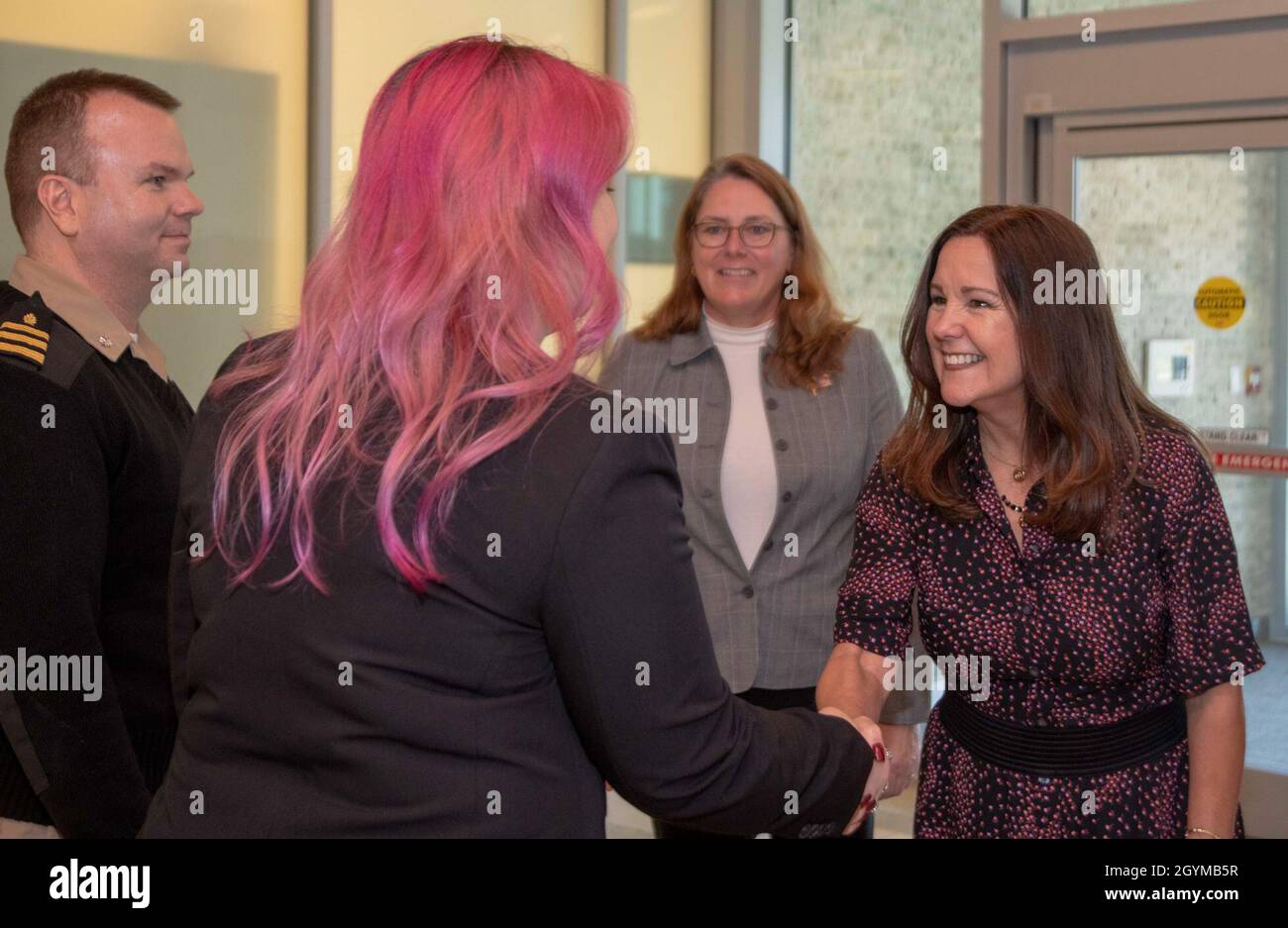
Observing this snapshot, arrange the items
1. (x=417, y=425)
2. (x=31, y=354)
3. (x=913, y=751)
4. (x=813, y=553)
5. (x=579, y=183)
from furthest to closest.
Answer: (x=813, y=553) < (x=913, y=751) < (x=31, y=354) < (x=579, y=183) < (x=417, y=425)

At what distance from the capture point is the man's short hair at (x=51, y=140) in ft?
7.43

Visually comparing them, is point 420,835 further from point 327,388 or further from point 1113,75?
point 1113,75

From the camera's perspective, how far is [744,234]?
3162 millimetres

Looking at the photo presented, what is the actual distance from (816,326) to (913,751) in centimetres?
100

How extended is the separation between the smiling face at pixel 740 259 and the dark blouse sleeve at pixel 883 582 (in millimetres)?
981

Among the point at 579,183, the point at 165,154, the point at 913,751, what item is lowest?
the point at 913,751

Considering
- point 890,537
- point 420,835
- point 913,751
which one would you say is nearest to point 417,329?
point 420,835

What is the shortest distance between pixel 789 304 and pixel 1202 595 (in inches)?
54.4

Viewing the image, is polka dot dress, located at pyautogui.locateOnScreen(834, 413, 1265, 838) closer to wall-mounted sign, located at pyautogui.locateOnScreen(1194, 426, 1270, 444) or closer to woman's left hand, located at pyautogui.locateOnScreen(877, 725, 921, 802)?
woman's left hand, located at pyautogui.locateOnScreen(877, 725, 921, 802)

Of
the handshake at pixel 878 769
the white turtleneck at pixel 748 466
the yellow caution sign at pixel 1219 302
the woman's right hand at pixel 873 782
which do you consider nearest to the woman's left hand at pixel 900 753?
the handshake at pixel 878 769

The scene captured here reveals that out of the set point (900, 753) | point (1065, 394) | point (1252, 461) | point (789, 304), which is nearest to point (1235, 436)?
point (1252, 461)

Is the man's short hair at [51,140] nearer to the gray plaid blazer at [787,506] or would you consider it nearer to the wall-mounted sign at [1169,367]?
the gray plaid blazer at [787,506]

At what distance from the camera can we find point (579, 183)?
4.43 ft

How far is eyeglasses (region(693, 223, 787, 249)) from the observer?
10.4 ft
